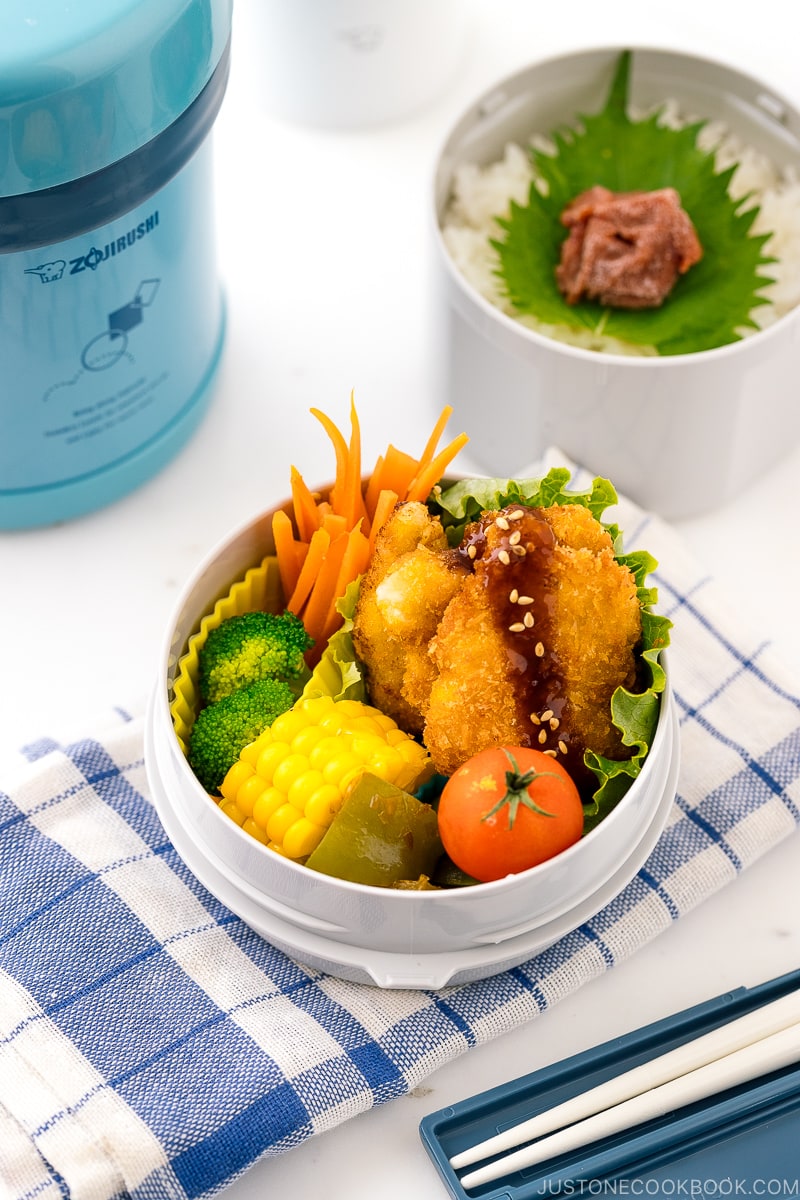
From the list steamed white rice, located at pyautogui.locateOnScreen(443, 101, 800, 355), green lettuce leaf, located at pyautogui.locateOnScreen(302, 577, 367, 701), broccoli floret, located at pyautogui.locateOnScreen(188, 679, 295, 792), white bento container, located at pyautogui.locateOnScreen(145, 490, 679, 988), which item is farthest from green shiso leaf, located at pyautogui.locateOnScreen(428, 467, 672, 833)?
steamed white rice, located at pyautogui.locateOnScreen(443, 101, 800, 355)

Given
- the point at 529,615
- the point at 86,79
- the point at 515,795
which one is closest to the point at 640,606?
the point at 529,615

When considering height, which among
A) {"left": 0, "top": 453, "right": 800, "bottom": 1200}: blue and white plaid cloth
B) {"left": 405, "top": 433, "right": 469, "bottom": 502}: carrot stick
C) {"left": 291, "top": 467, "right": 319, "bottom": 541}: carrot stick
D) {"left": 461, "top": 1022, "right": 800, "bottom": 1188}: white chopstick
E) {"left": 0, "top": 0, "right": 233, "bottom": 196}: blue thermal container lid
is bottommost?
{"left": 0, "top": 453, "right": 800, "bottom": 1200}: blue and white plaid cloth

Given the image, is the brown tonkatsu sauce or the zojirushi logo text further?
the zojirushi logo text

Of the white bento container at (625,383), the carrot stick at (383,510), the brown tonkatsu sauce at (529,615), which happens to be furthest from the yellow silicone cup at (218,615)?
the white bento container at (625,383)

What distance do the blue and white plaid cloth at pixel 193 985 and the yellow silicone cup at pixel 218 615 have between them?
10 centimetres

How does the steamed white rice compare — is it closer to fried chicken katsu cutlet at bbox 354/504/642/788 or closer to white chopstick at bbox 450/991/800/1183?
fried chicken katsu cutlet at bbox 354/504/642/788

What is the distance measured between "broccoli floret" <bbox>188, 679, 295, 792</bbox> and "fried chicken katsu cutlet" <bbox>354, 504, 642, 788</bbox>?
11 centimetres

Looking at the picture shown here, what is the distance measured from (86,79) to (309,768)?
56 cm

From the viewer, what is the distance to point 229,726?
45.7 inches

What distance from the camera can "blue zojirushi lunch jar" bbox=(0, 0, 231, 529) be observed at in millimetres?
1068

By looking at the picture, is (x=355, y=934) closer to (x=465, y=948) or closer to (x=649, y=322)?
(x=465, y=948)

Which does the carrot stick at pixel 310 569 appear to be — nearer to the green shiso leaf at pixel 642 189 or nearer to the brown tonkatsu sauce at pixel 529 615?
the brown tonkatsu sauce at pixel 529 615

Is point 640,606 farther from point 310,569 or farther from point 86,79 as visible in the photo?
point 86,79

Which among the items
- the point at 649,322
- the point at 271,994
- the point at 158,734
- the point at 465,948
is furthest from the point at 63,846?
the point at 649,322
